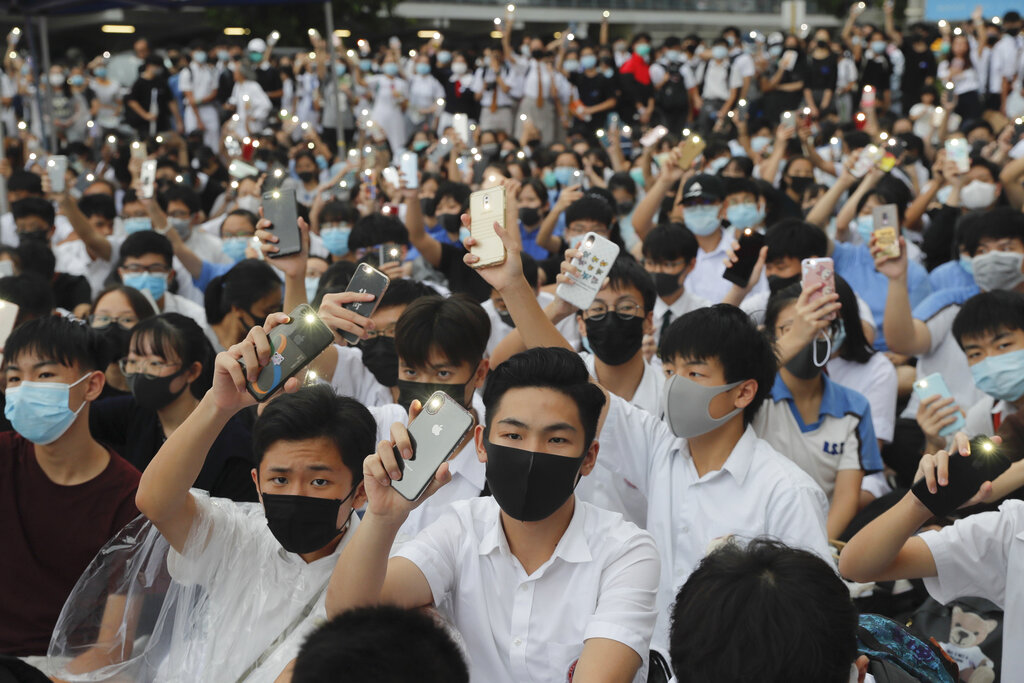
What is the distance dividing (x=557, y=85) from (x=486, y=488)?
1378 centimetres

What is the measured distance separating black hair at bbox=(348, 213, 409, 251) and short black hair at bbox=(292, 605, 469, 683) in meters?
4.71

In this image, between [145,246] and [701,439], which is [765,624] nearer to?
[701,439]

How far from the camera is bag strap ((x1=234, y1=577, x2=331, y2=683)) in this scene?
254cm

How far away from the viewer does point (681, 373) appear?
10.4 ft

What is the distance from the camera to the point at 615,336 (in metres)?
3.82

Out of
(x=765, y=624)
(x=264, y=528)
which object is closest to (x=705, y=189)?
(x=264, y=528)

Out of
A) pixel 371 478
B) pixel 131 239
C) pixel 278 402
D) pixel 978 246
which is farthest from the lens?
pixel 131 239

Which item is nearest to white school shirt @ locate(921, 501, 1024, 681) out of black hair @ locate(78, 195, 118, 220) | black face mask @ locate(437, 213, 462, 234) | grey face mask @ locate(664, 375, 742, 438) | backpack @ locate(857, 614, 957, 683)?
backpack @ locate(857, 614, 957, 683)

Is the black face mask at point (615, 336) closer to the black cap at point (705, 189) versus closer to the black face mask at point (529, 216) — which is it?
the black cap at point (705, 189)

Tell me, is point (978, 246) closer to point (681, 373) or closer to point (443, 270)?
point (681, 373)

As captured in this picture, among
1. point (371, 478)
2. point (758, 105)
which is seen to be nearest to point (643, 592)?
point (371, 478)

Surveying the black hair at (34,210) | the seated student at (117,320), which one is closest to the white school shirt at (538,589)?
the seated student at (117,320)

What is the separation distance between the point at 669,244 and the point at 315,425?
293cm

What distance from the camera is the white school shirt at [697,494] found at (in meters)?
2.88
